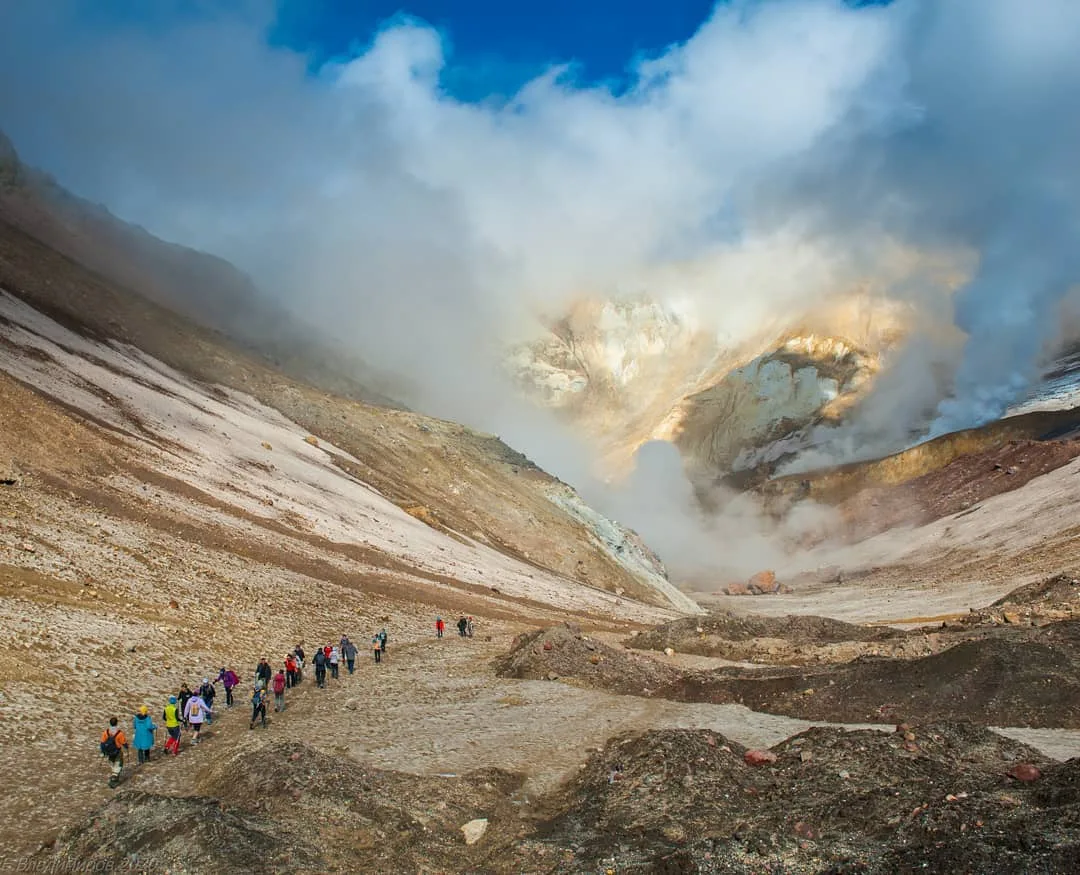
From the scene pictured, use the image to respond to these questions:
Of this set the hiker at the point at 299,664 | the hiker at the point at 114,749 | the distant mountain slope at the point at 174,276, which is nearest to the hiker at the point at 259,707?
the hiker at the point at 299,664

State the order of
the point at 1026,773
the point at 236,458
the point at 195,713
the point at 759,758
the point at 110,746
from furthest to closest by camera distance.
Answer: the point at 236,458 → the point at 195,713 → the point at 759,758 → the point at 110,746 → the point at 1026,773

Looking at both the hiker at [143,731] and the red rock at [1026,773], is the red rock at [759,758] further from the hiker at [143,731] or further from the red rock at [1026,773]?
the hiker at [143,731]

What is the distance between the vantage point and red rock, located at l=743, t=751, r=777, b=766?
19.8 m

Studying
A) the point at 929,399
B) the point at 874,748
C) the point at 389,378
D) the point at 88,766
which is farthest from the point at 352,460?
the point at 929,399

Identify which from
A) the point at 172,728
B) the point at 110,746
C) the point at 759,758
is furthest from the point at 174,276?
the point at 759,758

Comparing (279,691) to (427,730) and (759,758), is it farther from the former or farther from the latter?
(759,758)

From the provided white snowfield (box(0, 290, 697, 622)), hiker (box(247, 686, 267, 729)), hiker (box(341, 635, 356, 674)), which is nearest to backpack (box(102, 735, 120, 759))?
hiker (box(247, 686, 267, 729))

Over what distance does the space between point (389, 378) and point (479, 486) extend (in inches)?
3095

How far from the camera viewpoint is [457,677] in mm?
33938

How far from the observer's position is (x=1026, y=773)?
15.8 m

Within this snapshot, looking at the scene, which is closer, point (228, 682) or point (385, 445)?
point (228, 682)

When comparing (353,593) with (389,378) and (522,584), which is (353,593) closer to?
(522,584)

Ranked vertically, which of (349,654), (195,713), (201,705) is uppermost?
(349,654)

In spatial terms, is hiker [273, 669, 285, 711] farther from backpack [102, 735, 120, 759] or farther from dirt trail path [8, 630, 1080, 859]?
backpack [102, 735, 120, 759]
